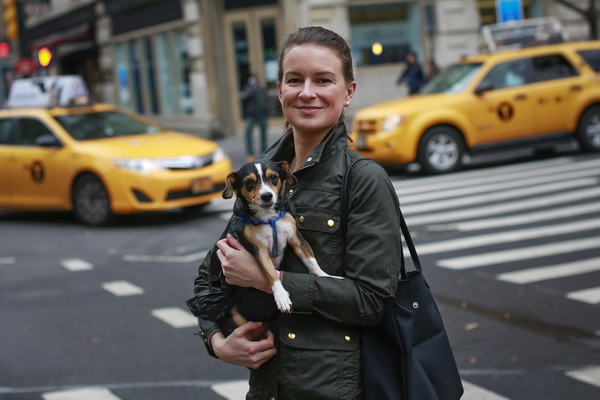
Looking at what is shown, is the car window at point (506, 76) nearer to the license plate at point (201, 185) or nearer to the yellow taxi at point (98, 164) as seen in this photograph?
the yellow taxi at point (98, 164)

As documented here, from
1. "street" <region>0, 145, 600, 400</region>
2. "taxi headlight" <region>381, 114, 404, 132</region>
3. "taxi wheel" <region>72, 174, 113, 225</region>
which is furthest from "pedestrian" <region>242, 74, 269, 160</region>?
"taxi wheel" <region>72, 174, 113, 225</region>

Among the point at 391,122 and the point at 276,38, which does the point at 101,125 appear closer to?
the point at 391,122

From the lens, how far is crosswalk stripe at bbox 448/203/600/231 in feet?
36.4

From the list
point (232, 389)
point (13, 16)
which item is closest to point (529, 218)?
point (232, 389)

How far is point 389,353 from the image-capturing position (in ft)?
8.79

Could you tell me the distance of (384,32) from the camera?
26.3 m

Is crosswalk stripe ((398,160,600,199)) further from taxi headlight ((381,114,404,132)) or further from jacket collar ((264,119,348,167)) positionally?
jacket collar ((264,119,348,167))

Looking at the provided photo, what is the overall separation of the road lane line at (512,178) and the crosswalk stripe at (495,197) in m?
0.63

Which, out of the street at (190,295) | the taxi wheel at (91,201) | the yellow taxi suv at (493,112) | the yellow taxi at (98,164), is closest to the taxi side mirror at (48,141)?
the yellow taxi at (98,164)

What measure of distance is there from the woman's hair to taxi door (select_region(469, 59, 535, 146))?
44.1 ft

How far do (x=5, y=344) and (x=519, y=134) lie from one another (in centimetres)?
1106

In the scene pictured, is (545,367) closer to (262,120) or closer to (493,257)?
(493,257)

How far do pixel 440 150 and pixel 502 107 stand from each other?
129 cm

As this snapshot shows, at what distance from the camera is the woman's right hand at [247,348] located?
108 inches
